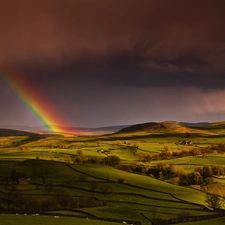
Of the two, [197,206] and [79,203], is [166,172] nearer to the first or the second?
[197,206]

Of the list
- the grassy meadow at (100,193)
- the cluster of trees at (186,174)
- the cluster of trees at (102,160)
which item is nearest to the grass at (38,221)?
the grassy meadow at (100,193)

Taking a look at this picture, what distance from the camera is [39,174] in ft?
461

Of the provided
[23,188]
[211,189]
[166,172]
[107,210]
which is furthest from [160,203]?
[166,172]

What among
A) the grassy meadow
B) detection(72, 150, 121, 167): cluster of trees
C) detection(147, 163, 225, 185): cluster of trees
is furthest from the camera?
detection(72, 150, 121, 167): cluster of trees

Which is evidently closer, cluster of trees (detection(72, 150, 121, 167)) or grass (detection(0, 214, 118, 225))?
grass (detection(0, 214, 118, 225))

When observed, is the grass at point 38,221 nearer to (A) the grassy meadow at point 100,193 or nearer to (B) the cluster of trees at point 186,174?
(A) the grassy meadow at point 100,193

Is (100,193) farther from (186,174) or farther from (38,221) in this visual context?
(38,221)

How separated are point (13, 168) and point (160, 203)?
74909 millimetres

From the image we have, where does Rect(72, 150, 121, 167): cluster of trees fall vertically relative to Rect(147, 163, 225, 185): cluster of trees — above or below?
above

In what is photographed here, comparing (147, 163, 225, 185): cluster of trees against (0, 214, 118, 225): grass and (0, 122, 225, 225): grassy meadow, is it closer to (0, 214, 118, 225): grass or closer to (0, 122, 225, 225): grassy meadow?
(0, 122, 225, 225): grassy meadow

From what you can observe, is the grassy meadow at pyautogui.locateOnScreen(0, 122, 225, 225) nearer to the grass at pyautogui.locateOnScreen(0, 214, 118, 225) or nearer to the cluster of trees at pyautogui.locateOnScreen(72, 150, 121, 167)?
the grass at pyautogui.locateOnScreen(0, 214, 118, 225)

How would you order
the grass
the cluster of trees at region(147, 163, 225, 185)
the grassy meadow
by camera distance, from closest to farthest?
the grass < the grassy meadow < the cluster of trees at region(147, 163, 225, 185)

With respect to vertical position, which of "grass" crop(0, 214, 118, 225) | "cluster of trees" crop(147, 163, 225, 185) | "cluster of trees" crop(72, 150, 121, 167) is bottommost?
"cluster of trees" crop(147, 163, 225, 185)

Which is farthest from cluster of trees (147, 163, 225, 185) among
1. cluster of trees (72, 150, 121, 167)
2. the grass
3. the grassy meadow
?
the grass
